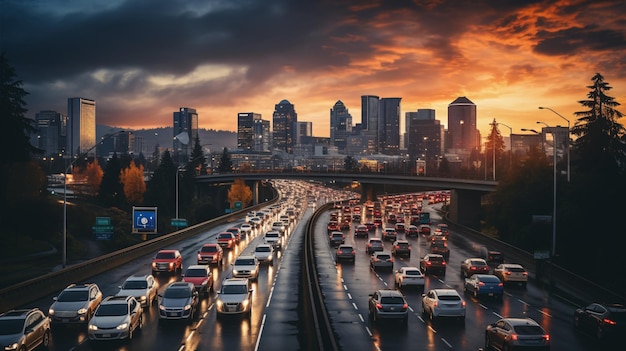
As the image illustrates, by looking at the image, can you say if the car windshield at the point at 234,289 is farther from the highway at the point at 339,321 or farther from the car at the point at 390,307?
the car at the point at 390,307

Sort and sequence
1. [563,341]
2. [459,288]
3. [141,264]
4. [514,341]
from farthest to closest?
[141,264]
[459,288]
[563,341]
[514,341]

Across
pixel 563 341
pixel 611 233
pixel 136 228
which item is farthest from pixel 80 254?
pixel 563 341

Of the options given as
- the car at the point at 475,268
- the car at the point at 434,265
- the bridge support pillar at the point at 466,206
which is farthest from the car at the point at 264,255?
the bridge support pillar at the point at 466,206

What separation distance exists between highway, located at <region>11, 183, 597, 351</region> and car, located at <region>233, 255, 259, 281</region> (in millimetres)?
785

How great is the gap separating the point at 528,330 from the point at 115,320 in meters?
15.1

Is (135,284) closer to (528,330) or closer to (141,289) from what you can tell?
(141,289)

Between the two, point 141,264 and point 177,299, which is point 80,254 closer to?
point 141,264

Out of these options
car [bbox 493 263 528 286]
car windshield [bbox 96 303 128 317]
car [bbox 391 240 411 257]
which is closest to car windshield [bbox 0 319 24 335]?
car windshield [bbox 96 303 128 317]

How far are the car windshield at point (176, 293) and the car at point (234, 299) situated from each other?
155 centimetres

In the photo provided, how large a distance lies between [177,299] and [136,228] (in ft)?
122

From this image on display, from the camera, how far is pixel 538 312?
3300 cm

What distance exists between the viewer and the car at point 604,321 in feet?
84.5

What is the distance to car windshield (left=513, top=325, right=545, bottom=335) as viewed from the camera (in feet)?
71.7

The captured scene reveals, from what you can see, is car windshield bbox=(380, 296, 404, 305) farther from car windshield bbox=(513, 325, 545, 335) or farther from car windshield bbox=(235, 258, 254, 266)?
car windshield bbox=(235, 258, 254, 266)
